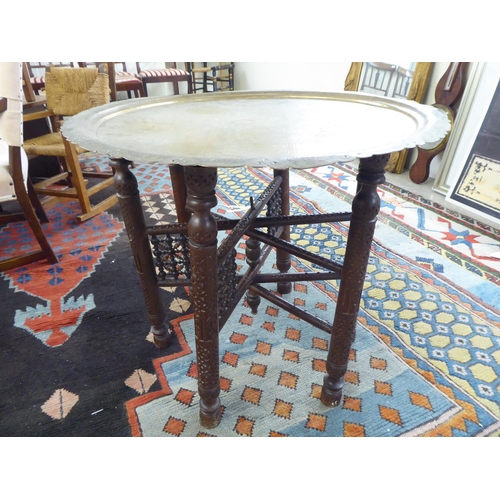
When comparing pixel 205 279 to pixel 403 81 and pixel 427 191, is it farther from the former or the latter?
pixel 403 81

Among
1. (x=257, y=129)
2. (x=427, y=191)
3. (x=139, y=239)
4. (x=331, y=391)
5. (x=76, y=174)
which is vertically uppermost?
(x=257, y=129)

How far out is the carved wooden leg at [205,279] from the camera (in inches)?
A: 31.0

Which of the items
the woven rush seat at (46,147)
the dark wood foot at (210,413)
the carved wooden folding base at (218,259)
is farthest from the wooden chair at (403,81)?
the dark wood foot at (210,413)

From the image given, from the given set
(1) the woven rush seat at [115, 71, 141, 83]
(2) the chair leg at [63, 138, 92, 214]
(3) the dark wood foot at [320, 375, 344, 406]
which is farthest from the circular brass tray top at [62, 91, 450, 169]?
(1) the woven rush seat at [115, 71, 141, 83]

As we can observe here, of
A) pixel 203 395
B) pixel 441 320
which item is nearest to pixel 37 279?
pixel 203 395

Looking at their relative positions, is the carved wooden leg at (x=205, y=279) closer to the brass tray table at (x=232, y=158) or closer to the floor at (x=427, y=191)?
the brass tray table at (x=232, y=158)

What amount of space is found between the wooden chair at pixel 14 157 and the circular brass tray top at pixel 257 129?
2.78 feet

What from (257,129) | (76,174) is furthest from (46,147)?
(257,129)

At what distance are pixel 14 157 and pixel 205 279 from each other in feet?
5.01

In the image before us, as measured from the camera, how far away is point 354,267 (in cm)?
98

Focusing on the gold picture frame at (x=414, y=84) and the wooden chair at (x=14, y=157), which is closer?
the wooden chair at (x=14, y=157)

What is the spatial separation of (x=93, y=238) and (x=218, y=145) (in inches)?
70.7

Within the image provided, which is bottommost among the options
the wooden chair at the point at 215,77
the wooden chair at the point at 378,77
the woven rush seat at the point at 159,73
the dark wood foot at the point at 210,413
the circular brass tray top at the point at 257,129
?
the dark wood foot at the point at 210,413

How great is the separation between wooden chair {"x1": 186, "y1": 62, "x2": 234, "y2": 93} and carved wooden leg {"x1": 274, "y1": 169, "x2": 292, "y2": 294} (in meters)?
4.51
